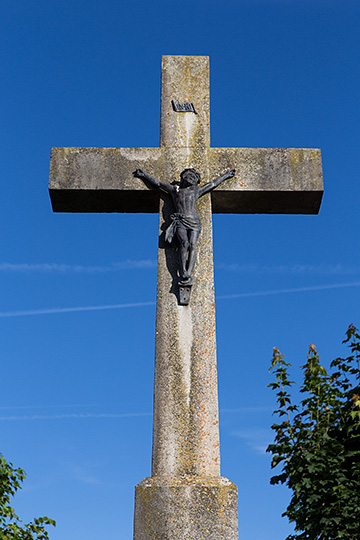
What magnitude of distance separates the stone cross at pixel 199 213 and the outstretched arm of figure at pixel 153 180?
0.07 m

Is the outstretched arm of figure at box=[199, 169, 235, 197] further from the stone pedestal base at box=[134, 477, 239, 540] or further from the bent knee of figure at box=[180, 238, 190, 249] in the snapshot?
the stone pedestal base at box=[134, 477, 239, 540]

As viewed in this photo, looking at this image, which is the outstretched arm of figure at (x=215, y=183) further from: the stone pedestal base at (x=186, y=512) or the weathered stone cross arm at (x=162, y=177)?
the stone pedestal base at (x=186, y=512)

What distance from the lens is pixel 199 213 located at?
6840 mm

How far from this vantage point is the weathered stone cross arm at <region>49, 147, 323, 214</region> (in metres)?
7.07

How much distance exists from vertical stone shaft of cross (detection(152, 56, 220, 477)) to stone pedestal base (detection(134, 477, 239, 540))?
0.21 meters

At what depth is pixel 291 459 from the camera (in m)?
7.00

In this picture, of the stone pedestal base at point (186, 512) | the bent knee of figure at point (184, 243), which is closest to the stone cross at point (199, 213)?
the stone pedestal base at point (186, 512)

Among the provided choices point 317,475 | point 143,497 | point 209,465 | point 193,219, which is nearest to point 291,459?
point 317,475

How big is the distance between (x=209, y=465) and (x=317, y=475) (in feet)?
5.09

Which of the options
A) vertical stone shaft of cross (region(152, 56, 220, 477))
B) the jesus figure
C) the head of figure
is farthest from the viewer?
the head of figure

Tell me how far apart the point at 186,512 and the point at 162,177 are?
3143 millimetres

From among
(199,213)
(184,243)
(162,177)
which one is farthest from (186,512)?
(162,177)

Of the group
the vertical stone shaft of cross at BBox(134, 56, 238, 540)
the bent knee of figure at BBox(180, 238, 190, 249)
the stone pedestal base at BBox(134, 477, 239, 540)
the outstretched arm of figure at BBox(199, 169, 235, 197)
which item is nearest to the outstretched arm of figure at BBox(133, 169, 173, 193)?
the vertical stone shaft of cross at BBox(134, 56, 238, 540)

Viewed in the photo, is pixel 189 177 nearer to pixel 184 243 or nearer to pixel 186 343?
pixel 184 243
